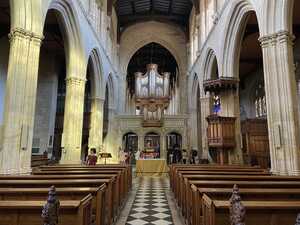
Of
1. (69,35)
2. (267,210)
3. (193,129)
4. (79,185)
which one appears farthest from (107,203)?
(193,129)

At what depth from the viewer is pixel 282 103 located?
6.23 meters

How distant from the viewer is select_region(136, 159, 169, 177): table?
482 inches

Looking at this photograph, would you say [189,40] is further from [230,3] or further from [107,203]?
[107,203]

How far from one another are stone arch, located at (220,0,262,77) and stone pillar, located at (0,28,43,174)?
745cm

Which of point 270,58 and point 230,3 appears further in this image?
point 230,3

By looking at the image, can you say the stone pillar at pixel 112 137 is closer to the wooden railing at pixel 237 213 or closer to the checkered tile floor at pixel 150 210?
the checkered tile floor at pixel 150 210

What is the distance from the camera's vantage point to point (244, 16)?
30.2ft

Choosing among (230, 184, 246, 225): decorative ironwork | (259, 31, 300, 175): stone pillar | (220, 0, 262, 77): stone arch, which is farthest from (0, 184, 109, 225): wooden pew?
(220, 0, 262, 77): stone arch

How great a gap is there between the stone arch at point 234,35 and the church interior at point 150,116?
0.15 feet

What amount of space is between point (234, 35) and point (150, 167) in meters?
7.50

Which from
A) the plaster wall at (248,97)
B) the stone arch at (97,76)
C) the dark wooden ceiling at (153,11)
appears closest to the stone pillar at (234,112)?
the stone arch at (97,76)

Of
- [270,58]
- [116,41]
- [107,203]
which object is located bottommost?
[107,203]

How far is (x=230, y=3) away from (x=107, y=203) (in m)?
9.38

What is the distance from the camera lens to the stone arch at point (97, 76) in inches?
529
